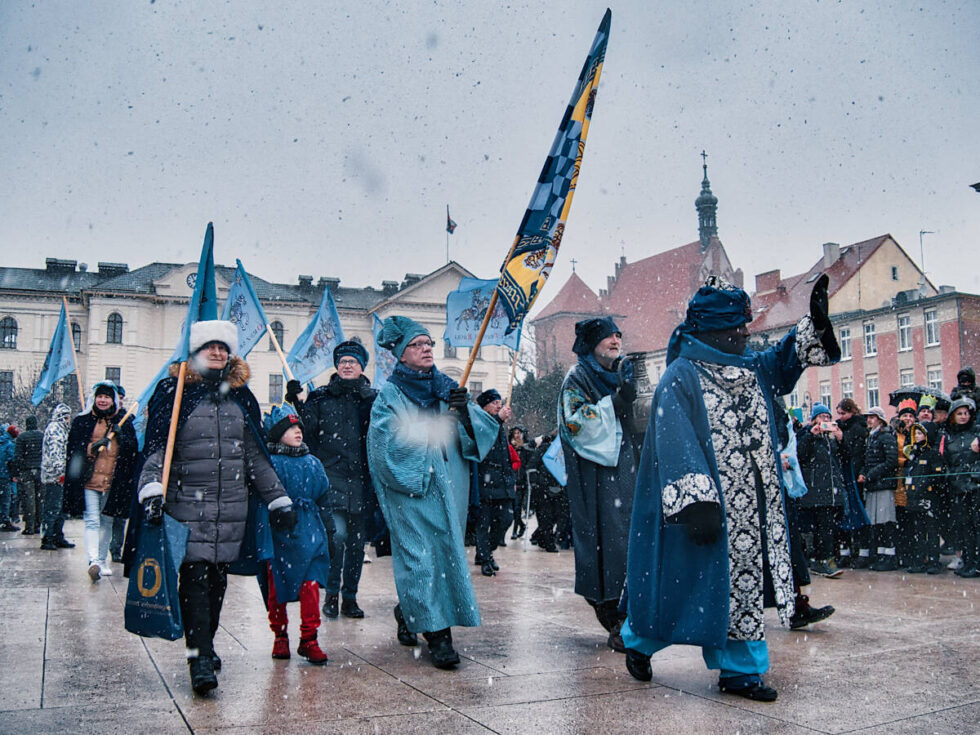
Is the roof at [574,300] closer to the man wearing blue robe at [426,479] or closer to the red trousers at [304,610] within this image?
the man wearing blue robe at [426,479]

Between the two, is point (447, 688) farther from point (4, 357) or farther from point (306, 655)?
point (4, 357)

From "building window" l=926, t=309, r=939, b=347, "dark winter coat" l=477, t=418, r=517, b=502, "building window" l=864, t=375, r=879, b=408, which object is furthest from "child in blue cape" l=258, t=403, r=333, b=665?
"building window" l=864, t=375, r=879, b=408

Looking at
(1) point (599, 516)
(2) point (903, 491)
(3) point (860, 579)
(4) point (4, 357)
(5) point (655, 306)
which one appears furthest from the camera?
(5) point (655, 306)

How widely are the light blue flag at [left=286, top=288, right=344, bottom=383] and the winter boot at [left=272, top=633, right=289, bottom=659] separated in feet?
23.8

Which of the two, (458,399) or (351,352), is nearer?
(458,399)

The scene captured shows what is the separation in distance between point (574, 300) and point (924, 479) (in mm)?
72940

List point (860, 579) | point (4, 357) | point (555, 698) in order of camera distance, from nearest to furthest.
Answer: point (555, 698)
point (860, 579)
point (4, 357)

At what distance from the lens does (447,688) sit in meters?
4.26

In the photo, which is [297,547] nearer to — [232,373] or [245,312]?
[232,373]

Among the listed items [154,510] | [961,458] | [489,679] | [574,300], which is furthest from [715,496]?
[574,300]

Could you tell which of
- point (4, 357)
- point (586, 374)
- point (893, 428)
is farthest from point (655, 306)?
point (586, 374)

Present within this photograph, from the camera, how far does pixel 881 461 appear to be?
33.1 ft

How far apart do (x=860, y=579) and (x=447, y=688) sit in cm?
618

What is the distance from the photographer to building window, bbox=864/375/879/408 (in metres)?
49.0
